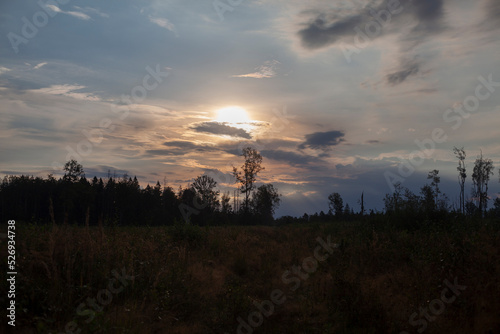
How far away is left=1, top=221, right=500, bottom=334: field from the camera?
6.49 m

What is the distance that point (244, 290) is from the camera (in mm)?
9297

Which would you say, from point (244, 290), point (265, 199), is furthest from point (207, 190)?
point (244, 290)

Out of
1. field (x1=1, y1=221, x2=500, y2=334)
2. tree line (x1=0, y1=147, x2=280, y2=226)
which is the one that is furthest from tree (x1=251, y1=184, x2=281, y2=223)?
field (x1=1, y1=221, x2=500, y2=334)

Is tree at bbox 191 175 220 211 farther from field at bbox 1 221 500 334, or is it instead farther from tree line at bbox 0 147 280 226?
field at bbox 1 221 500 334

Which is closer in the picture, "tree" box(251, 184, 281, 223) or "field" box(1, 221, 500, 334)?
"field" box(1, 221, 500, 334)


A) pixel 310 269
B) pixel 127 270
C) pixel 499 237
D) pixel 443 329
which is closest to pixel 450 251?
pixel 499 237

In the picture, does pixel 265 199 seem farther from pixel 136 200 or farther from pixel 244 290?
pixel 244 290

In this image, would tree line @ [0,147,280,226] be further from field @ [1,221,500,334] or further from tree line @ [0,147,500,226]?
field @ [1,221,500,334]

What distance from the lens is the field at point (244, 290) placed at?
6.49 meters

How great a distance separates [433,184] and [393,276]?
67146mm

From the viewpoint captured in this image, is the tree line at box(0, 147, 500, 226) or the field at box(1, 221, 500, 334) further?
the tree line at box(0, 147, 500, 226)

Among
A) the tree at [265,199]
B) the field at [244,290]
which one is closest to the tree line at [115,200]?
the tree at [265,199]

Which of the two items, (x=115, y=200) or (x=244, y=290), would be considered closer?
(x=244, y=290)

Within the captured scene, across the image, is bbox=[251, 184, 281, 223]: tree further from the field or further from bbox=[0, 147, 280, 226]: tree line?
the field
